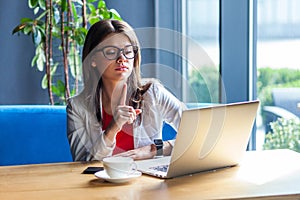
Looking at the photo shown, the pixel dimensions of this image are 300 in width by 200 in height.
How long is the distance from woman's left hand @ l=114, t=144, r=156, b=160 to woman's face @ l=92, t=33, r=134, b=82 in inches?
11.0

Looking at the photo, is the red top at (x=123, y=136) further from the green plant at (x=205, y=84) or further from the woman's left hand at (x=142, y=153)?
the green plant at (x=205, y=84)

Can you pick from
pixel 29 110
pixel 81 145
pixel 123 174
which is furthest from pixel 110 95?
pixel 29 110

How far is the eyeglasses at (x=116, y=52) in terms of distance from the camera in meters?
1.85

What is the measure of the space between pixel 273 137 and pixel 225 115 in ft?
3.94

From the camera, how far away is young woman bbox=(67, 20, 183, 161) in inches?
73.6

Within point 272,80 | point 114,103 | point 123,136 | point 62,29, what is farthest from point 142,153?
point 62,29

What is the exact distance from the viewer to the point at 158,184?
1475 millimetres

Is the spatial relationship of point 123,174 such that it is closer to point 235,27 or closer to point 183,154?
point 183,154

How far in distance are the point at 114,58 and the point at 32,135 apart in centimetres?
91

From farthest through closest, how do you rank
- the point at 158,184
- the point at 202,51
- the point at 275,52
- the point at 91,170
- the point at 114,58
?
the point at 202,51 → the point at 275,52 → the point at 114,58 → the point at 91,170 → the point at 158,184

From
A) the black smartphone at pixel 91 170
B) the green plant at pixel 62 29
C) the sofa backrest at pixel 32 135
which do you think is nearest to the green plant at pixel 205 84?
the green plant at pixel 62 29

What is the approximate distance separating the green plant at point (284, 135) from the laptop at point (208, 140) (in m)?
0.81

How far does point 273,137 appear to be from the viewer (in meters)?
2.64

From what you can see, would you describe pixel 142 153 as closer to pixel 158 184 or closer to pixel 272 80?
pixel 158 184
